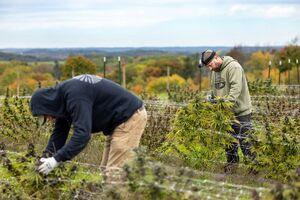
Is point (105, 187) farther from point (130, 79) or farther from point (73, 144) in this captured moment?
point (130, 79)

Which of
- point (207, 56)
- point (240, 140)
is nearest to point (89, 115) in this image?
point (207, 56)

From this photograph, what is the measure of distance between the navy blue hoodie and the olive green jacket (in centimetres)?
232

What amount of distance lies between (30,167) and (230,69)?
11.1 ft

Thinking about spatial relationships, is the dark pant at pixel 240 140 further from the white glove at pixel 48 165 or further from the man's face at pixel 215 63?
the white glove at pixel 48 165

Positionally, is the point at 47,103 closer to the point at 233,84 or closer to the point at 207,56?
the point at 207,56

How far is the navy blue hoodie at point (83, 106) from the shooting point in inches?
206

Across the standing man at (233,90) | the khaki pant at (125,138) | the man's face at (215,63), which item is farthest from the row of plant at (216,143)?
the khaki pant at (125,138)

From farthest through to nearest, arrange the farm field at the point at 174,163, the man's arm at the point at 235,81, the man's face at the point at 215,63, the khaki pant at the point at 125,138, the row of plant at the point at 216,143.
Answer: the man's face at the point at 215,63
the man's arm at the point at 235,81
the row of plant at the point at 216,143
the khaki pant at the point at 125,138
the farm field at the point at 174,163

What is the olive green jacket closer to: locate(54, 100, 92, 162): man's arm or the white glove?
locate(54, 100, 92, 162): man's arm

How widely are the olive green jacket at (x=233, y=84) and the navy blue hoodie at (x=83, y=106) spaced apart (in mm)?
2322

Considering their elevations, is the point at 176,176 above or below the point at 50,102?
below

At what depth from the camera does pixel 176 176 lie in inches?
184

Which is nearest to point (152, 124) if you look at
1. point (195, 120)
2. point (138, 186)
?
point (195, 120)

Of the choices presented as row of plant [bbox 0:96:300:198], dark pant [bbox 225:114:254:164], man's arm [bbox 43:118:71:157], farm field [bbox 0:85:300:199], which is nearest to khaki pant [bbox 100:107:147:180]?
farm field [bbox 0:85:300:199]
